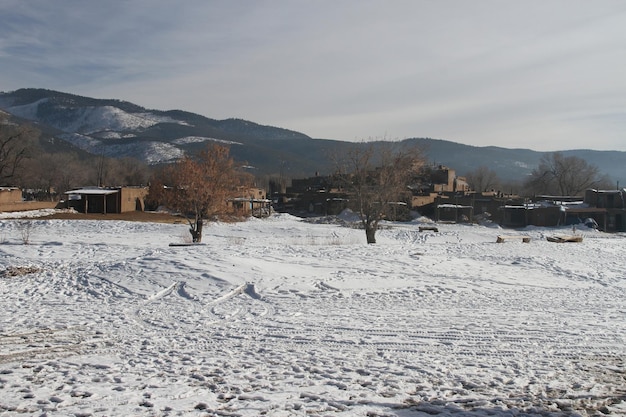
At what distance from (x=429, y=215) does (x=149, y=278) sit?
58.0 m

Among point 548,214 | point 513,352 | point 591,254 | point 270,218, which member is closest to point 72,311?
point 513,352

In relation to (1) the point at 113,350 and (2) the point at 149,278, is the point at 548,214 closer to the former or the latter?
(2) the point at 149,278

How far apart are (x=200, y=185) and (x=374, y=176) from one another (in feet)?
34.0

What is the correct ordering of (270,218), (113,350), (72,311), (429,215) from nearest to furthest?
(113,350)
(72,311)
(270,218)
(429,215)

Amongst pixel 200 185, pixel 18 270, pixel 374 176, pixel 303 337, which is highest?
pixel 374 176

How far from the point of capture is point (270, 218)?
5816cm

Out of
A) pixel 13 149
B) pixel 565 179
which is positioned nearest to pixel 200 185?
pixel 13 149

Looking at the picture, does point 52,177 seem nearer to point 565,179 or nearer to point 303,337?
point 303,337

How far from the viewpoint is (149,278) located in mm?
15109

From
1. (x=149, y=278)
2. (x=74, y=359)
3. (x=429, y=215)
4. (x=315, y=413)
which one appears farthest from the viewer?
(x=429, y=215)

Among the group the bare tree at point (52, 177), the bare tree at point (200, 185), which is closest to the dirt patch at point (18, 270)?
the bare tree at point (200, 185)

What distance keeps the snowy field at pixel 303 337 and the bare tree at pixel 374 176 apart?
9.71 m

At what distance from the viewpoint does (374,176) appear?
32594mm

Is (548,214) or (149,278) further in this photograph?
(548,214)
